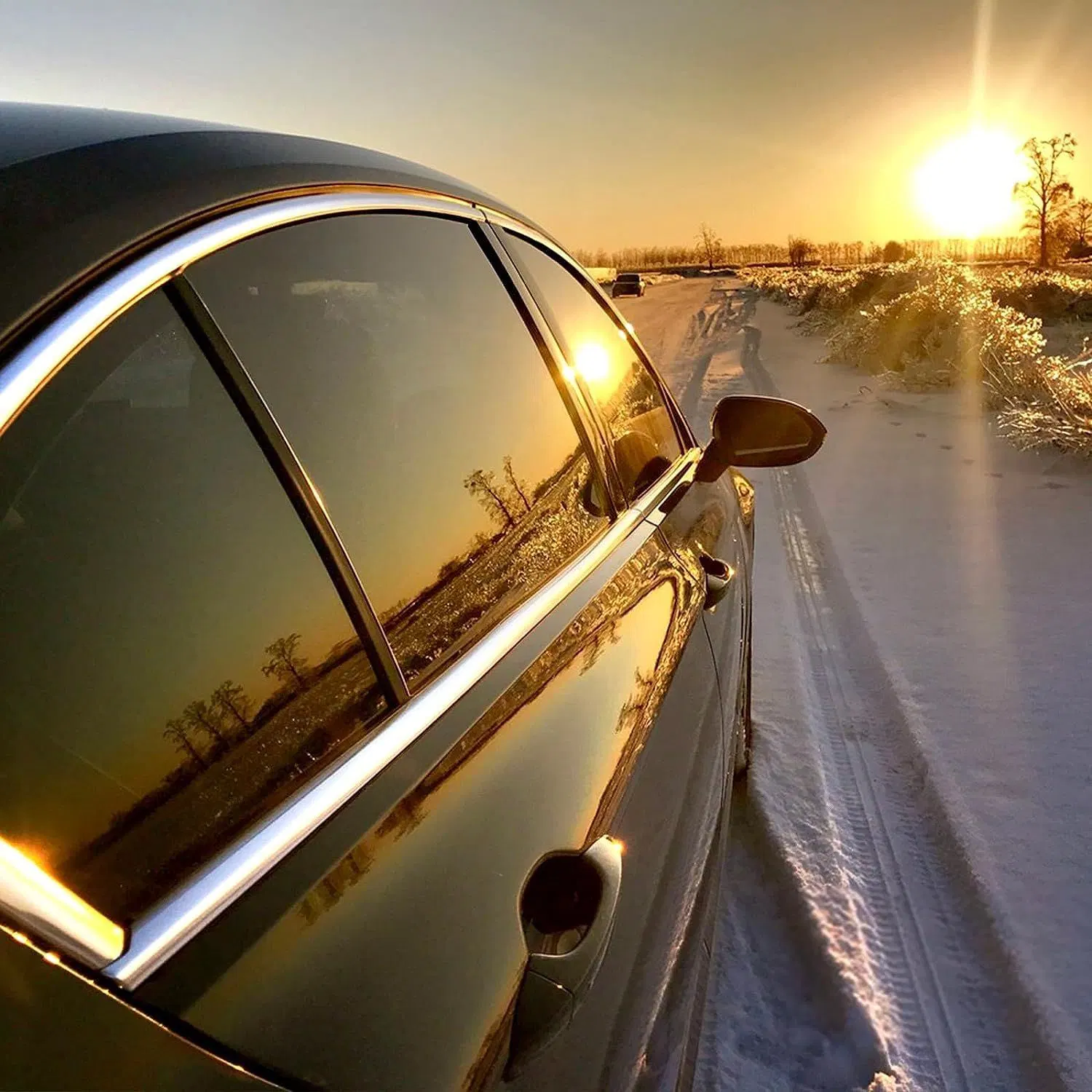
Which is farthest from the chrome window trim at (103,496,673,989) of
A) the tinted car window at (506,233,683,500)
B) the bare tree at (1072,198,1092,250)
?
the bare tree at (1072,198,1092,250)

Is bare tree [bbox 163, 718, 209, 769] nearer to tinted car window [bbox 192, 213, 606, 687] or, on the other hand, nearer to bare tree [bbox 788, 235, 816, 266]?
tinted car window [bbox 192, 213, 606, 687]

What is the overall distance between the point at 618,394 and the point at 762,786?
4.96 feet

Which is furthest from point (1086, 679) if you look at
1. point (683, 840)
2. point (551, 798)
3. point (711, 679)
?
point (551, 798)

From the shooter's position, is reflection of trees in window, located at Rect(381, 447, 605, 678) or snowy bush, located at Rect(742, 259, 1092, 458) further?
snowy bush, located at Rect(742, 259, 1092, 458)

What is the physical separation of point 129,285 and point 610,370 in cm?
150

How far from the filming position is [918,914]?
7.97 ft

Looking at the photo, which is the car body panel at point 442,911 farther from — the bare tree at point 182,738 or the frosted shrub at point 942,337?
the frosted shrub at point 942,337

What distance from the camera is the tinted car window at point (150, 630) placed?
2.36 ft

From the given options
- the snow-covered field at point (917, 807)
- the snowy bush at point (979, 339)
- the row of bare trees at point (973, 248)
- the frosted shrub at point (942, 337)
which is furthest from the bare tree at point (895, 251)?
the snow-covered field at point (917, 807)

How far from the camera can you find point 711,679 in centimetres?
201

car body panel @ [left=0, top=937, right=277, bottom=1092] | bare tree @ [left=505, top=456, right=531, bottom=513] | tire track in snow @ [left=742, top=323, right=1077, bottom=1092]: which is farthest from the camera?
tire track in snow @ [left=742, top=323, right=1077, bottom=1092]

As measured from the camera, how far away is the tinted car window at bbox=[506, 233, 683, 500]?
1881 mm

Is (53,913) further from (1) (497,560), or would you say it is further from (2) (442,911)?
(1) (497,560)

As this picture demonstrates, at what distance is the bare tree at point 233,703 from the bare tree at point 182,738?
39 mm
